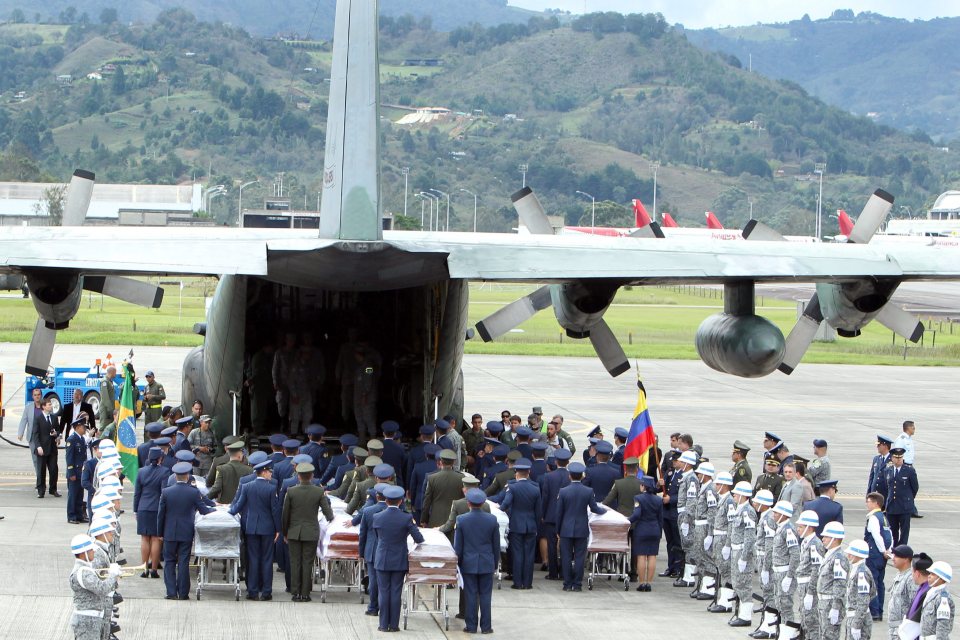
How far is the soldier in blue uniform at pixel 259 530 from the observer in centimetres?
Answer: 1375

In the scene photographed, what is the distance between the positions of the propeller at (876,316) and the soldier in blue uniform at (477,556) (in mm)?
5259

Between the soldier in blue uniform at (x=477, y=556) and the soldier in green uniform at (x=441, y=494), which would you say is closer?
the soldier in blue uniform at (x=477, y=556)

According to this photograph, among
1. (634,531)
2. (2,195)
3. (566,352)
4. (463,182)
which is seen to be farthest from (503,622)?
(463,182)

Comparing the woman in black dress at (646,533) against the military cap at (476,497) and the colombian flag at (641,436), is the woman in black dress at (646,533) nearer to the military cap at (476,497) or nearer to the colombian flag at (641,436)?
the colombian flag at (641,436)

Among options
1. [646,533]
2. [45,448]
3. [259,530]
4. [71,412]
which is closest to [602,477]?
[646,533]

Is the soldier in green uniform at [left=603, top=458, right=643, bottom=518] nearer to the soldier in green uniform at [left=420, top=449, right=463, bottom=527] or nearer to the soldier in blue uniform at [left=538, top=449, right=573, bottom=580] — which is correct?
the soldier in blue uniform at [left=538, top=449, right=573, bottom=580]

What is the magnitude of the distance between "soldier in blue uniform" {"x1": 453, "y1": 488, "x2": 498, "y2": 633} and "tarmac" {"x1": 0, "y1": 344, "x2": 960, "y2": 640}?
252 millimetres

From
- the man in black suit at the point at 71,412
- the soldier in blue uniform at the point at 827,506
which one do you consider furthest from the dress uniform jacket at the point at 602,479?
the man in black suit at the point at 71,412

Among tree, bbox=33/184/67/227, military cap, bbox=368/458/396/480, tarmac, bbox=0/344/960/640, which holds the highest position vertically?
tree, bbox=33/184/67/227

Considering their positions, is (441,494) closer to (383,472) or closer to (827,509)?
(383,472)

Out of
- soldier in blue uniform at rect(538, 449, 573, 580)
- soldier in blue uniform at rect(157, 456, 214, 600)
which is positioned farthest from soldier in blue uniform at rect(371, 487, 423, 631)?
soldier in blue uniform at rect(538, 449, 573, 580)

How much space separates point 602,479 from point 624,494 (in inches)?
34.4

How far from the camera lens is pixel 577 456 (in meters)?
24.8

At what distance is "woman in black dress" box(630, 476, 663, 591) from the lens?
1484 cm
